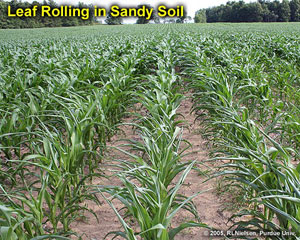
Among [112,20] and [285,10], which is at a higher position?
[285,10]

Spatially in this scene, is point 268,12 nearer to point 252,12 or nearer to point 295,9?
point 252,12

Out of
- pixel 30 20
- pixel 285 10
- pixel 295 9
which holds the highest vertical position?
pixel 295 9

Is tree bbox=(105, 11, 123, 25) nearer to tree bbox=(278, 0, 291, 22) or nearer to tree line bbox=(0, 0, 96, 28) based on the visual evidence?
tree line bbox=(0, 0, 96, 28)

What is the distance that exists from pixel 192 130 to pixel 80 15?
6397 centimetres

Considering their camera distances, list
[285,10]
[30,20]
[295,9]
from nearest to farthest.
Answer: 1. [30,20]
2. [285,10]
3. [295,9]

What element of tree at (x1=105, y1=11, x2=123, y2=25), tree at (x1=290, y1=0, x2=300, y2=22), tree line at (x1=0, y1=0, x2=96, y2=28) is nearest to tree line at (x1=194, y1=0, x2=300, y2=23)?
tree at (x1=290, y1=0, x2=300, y2=22)

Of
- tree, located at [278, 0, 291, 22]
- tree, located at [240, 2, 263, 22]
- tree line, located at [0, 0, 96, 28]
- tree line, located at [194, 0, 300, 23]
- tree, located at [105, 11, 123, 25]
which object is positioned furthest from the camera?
tree, located at [105, 11, 123, 25]

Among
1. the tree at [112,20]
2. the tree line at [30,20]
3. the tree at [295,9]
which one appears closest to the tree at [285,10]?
the tree at [295,9]

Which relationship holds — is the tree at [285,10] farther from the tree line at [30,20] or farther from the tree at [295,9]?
the tree line at [30,20]

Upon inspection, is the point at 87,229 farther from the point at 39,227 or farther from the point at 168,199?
the point at 168,199

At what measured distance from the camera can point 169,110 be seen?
Answer: 3.05 meters

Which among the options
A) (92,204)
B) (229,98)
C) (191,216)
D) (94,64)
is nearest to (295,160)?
(229,98)

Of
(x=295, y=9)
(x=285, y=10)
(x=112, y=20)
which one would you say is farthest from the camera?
(x=112, y=20)

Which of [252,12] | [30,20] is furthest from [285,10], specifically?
[30,20]
